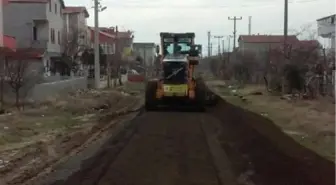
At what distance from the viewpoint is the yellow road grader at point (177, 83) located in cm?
2945

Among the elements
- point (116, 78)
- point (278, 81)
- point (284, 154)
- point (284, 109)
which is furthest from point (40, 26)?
point (284, 154)

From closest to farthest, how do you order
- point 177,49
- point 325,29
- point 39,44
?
point 177,49, point 39,44, point 325,29

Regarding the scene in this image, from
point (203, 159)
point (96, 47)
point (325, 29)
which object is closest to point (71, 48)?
point (96, 47)

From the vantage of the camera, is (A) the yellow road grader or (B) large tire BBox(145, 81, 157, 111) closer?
(A) the yellow road grader

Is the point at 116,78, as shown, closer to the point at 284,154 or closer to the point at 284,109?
the point at 284,109

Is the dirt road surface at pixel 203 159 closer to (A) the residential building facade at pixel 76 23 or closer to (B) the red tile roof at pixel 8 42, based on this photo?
(B) the red tile roof at pixel 8 42

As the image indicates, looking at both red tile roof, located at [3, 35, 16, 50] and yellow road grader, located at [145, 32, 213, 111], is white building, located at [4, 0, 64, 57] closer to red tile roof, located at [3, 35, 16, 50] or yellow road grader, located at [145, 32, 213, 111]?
red tile roof, located at [3, 35, 16, 50]

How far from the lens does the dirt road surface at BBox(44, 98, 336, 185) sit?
11.1 metres

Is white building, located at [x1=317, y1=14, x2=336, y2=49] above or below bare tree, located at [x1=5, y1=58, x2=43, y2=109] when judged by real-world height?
above

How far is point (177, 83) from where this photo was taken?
29.6 metres

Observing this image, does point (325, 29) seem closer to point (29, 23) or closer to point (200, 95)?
point (29, 23)

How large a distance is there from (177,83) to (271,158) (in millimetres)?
15935

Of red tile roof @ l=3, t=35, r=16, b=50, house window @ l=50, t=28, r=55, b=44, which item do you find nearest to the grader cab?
red tile roof @ l=3, t=35, r=16, b=50

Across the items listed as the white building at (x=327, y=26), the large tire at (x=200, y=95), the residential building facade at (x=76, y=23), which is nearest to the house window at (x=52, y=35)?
the residential building facade at (x=76, y=23)
